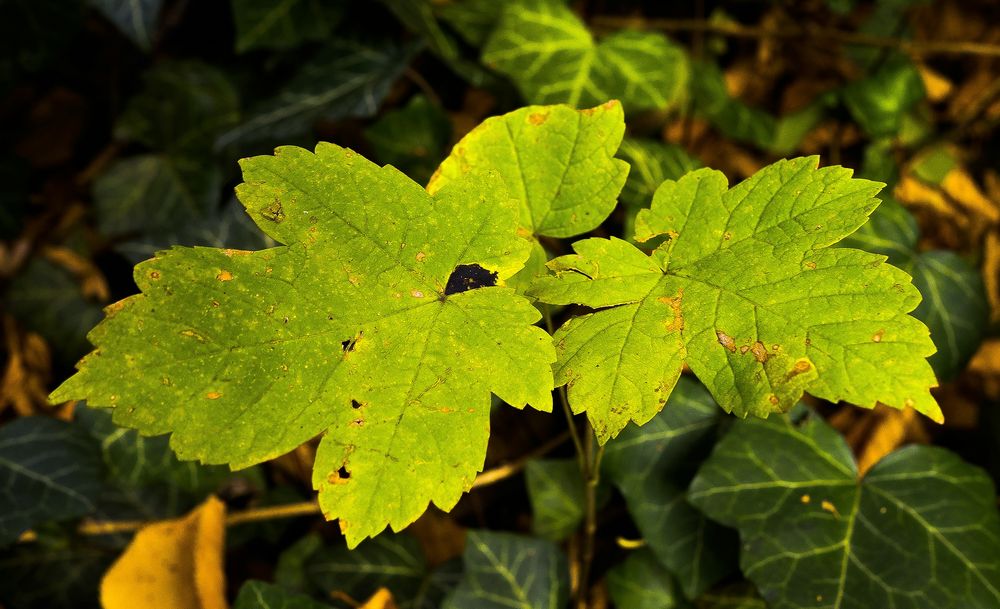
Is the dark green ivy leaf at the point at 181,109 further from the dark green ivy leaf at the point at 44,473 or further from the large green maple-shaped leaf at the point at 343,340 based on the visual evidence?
the large green maple-shaped leaf at the point at 343,340

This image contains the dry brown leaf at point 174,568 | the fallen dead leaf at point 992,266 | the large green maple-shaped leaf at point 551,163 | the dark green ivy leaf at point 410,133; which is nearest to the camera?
the large green maple-shaped leaf at point 551,163

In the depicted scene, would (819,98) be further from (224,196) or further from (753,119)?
(224,196)

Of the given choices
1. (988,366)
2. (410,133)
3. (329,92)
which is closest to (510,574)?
(410,133)

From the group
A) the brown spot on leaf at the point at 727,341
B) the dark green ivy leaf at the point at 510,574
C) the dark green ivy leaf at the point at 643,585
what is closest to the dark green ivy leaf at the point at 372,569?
the dark green ivy leaf at the point at 510,574

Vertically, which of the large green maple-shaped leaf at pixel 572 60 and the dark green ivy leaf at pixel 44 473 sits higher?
the large green maple-shaped leaf at pixel 572 60

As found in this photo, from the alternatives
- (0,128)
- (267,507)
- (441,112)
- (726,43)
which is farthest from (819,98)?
(0,128)

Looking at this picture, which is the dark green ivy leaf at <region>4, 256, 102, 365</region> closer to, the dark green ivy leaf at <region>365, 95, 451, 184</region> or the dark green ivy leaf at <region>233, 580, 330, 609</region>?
the dark green ivy leaf at <region>365, 95, 451, 184</region>

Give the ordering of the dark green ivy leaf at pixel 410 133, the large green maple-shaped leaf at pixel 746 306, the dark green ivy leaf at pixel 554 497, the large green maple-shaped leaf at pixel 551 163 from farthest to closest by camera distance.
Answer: the dark green ivy leaf at pixel 410 133 → the dark green ivy leaf at pixel 554 497 → the large green maple-shaped leaf at pixel 551 163 → the large green maple-shaped leaf at pixel 746 306

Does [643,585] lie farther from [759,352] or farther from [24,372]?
[24,372]
